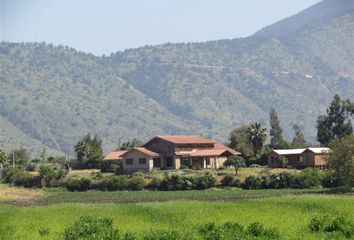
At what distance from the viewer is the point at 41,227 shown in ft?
147

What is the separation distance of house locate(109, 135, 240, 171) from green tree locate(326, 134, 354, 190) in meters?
36.3

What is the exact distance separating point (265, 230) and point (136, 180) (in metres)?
63.7

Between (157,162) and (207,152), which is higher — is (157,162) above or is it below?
below

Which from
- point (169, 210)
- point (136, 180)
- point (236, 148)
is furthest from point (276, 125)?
point (169, 210)

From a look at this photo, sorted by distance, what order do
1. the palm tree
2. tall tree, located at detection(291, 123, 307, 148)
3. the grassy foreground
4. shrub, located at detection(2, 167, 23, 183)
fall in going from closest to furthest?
the grassy foreground
shrub, located at detection(2, 167, 23, 183)
the palm tree
tall tree, located at detection(291, 123, 307, 148)

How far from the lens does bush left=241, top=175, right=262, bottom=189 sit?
91750mm

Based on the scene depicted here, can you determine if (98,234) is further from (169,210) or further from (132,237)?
(169,210)

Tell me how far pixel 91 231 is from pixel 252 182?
5754cm

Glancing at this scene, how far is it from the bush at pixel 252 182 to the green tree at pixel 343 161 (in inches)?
517

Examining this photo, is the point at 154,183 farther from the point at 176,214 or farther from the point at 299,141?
the point at 299,141

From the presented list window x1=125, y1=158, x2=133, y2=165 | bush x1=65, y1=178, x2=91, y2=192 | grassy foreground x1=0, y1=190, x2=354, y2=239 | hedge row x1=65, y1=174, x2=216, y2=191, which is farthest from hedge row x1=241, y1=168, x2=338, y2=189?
grassy foreground x1=0, y1=190, x2=354, y2=239

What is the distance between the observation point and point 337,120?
126000 mm

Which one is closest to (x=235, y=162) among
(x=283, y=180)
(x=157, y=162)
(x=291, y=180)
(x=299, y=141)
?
(x=283, y=180)

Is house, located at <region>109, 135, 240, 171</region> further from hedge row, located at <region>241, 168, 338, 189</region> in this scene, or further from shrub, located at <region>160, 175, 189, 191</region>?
hedge row, located at <region>241, 168, 338, 189</region>
